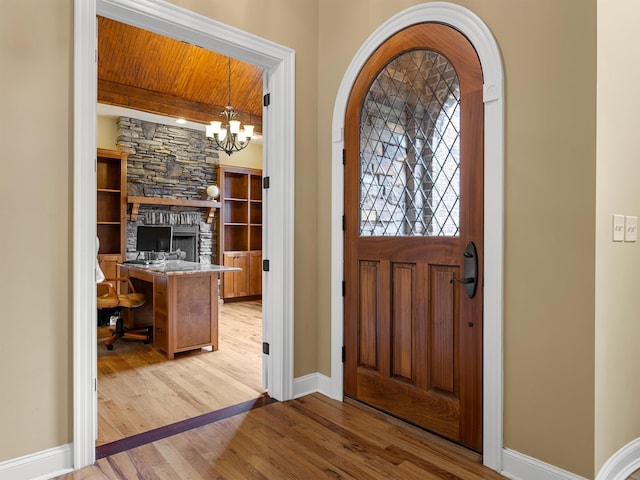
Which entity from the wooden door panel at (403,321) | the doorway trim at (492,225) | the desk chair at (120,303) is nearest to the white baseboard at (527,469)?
the doorway trim at (492,225)

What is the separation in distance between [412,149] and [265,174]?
3.64 feet

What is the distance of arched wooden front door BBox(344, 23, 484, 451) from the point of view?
212cm

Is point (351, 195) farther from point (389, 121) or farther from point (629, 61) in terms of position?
point (629, 61)

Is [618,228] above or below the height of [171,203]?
below

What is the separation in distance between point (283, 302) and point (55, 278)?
1.38 m

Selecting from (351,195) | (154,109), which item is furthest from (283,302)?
(154,109)

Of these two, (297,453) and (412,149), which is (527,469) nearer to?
(297,453)

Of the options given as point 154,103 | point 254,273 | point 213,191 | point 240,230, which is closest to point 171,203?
point 213,191

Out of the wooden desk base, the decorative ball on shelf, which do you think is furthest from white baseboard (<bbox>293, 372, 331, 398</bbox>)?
the decorative ball on shelf

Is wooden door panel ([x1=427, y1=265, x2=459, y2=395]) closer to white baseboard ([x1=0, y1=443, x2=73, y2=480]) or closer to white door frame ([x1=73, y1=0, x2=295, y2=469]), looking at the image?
white door frame ([x1=73, y1=0, x2=295, y2=469])

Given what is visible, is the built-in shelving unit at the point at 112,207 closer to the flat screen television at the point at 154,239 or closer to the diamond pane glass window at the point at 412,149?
the flat screen television at the point at 154,239

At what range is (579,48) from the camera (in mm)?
1747

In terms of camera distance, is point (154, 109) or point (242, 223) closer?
point (154, 109)

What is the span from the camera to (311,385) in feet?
9.93
